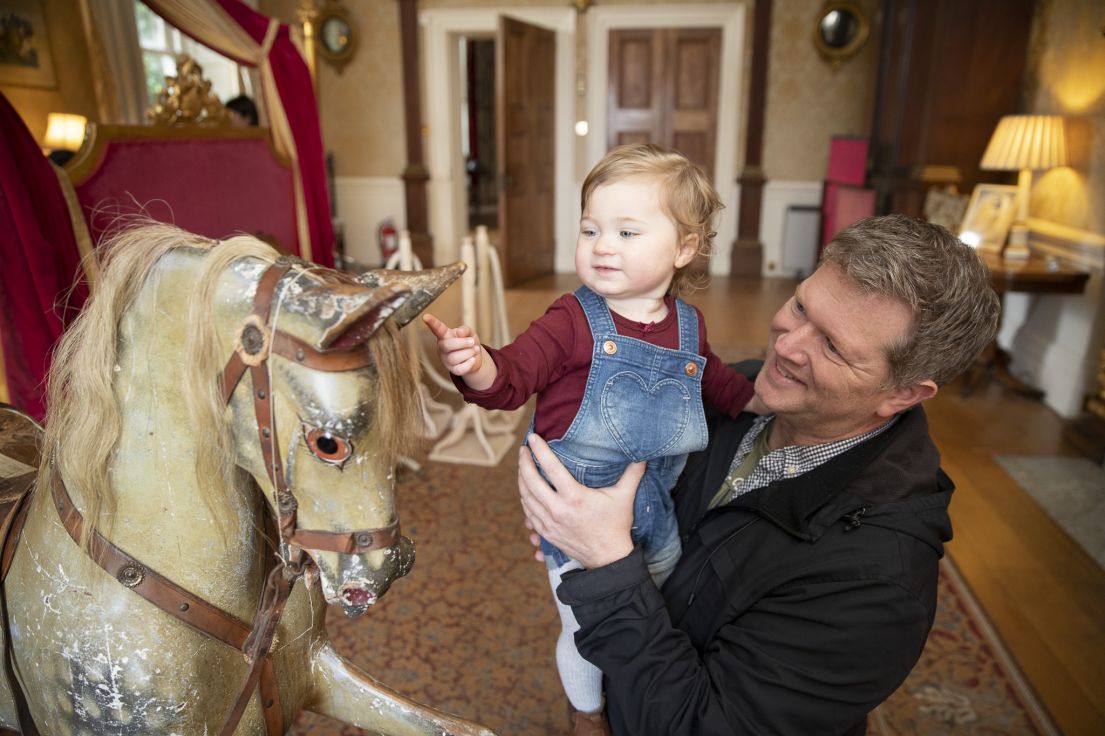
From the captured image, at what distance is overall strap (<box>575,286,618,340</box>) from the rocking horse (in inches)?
18.5

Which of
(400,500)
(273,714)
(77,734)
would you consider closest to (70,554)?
(77,734)

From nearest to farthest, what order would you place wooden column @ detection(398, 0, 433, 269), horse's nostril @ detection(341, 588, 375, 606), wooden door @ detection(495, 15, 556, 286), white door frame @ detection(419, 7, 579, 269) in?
horse's nostril @ detection(341, 588, 375, 606)
wooden door @ detection(495, 15, 556, 286)
white door frame @ detection(419, 7, 579, 269)
wooden column @ detection(398, 0, 433, 269)

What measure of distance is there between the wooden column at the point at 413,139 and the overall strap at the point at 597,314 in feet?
20.9

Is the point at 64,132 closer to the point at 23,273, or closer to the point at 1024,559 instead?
the point at 23,273

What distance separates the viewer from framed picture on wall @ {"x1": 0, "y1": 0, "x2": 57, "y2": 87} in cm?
424

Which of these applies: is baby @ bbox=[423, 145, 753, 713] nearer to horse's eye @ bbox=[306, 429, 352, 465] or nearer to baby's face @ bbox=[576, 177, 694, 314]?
baby's face @ bbox=[576, 177, 694, 314]

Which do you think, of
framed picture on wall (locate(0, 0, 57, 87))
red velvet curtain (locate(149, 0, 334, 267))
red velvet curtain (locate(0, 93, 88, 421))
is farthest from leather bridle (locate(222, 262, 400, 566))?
framed picture on wall (locate(0, 0, 57, 87))

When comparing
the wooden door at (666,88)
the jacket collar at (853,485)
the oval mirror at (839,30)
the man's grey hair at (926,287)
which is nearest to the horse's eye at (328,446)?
the jacket collar at (853,485)

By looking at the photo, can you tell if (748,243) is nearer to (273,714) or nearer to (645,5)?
(645,5)

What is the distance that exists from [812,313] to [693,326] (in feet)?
0.78

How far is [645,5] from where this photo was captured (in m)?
7.00

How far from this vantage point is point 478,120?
12047mm

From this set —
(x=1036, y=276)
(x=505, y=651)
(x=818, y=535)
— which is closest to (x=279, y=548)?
(x=818, y=535)

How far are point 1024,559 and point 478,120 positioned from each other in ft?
36.2
